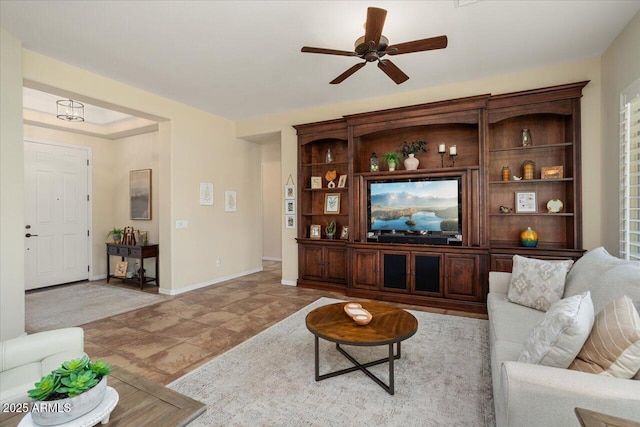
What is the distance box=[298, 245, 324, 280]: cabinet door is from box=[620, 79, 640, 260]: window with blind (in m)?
A: 3.68

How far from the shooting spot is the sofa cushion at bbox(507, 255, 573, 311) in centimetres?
257

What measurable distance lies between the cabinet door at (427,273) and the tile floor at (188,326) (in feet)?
0.86

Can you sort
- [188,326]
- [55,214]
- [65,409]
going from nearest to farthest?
1. [65,409]
2. [188,326]
3. [55,214]

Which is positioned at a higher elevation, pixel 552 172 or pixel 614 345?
pixel 552 172

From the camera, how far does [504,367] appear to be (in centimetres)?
139

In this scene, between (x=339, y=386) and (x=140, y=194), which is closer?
(x=339, y=386)

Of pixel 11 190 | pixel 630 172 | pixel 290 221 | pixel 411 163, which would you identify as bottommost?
pixel 290 221

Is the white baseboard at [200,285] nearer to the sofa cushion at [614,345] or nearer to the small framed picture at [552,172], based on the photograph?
the sofa cushion at [614,345]

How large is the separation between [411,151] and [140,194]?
5092 mm

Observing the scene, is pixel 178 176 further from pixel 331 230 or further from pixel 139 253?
pixel 331 230

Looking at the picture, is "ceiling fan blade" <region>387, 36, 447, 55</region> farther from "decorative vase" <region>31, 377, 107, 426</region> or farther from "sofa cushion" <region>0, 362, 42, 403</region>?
"sofa cushion" <region>0, 362, 42, 403</region>

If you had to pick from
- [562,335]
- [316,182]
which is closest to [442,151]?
[316,182]

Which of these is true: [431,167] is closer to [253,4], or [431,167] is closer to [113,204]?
[253,4]

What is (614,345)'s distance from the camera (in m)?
1.32
